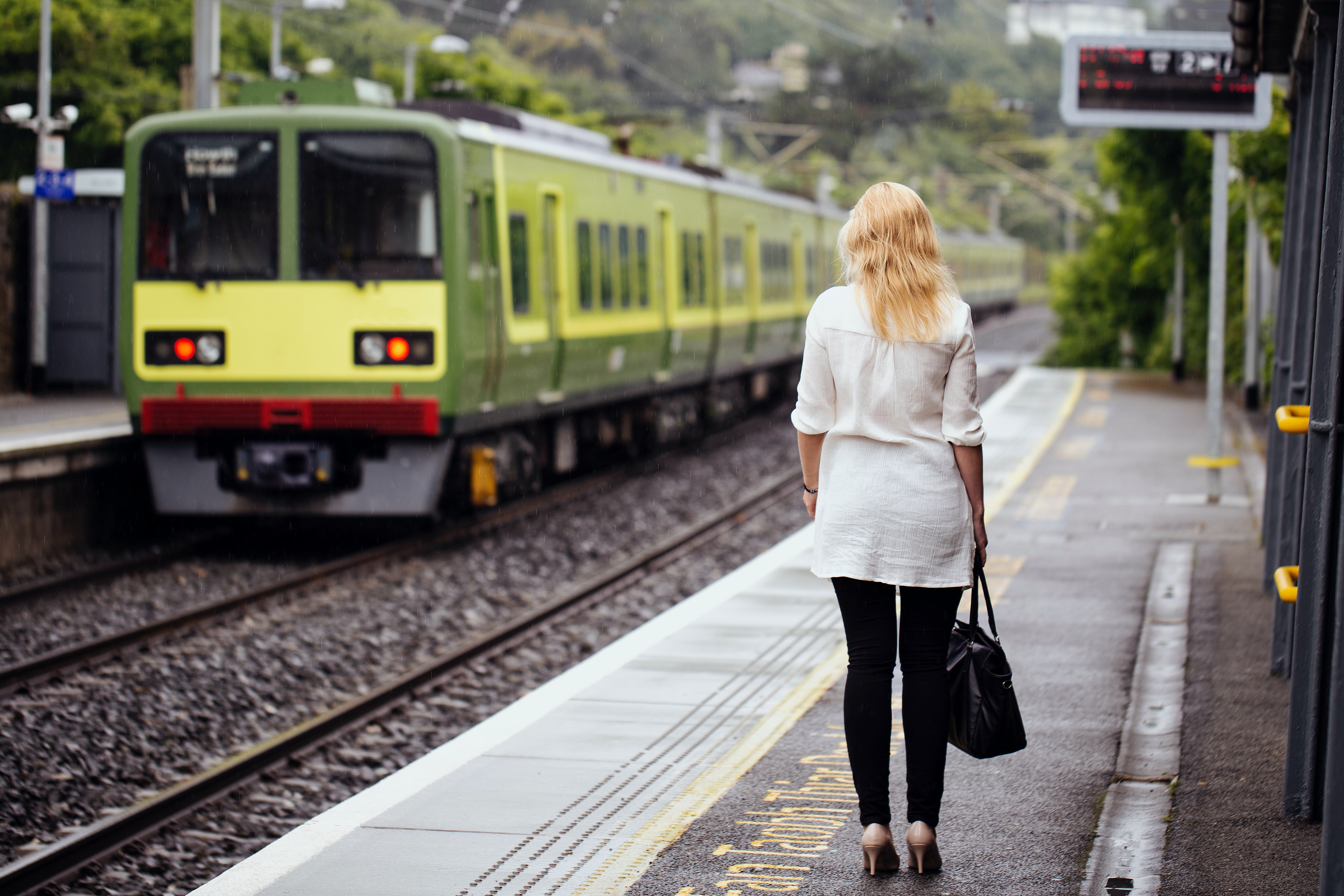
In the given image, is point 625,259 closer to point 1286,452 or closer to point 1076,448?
point 1076,448

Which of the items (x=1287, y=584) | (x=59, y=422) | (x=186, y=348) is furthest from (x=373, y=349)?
(x=1287, y=584)

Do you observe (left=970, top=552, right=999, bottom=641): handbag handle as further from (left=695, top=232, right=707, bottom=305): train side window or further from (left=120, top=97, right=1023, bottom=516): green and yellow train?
(left=695, top=232, right=707, bottom=305): train side window

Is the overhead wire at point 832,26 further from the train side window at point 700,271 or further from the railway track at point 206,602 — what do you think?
the railway track at point 206,602

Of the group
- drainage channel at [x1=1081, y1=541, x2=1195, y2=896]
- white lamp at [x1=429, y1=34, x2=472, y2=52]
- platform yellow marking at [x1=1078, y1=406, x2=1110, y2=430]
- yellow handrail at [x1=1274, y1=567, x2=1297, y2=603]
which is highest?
white lamp at [x1=429, y1=34, x2=472, y2=52]

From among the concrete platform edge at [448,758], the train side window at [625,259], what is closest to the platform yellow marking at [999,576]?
the concrete platform edge at [448,758]

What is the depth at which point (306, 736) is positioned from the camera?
7184 millimetres

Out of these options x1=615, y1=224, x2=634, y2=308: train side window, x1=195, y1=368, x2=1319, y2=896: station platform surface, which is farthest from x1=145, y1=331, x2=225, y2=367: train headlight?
x1=615, y1=224, x2=634, y2=308: train side window

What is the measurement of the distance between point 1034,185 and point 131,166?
4351cm

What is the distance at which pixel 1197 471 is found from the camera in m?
14.0

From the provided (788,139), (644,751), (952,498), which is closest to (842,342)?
(952,498)

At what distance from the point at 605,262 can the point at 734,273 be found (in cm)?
574

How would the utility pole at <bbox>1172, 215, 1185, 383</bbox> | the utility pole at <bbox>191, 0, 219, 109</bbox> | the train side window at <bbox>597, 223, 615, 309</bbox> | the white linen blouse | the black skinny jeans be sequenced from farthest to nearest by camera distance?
the utility pole at <bbox>1172, 215, 1185, 383</bbox> < the utility pole at <bbox>191, 0, 219, 109</bbox> < the train side window at <bbox>597, 223, 615, 309</bbox> < the black skinny jeans < the white linen blouse

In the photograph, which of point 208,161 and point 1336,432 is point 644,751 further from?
point 208,161

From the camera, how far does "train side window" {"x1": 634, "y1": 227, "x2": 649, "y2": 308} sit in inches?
640
